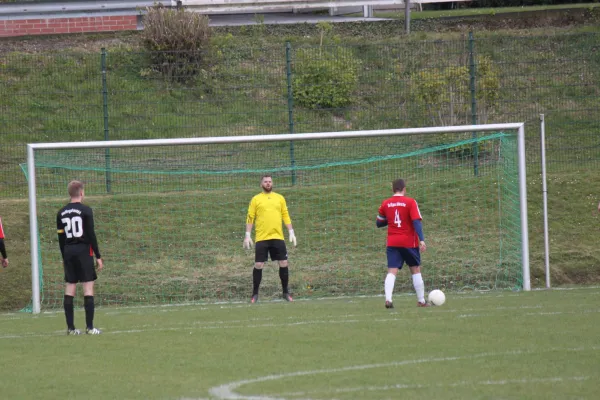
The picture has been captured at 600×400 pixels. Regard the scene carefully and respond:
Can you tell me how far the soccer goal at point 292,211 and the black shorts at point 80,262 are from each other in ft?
13.3

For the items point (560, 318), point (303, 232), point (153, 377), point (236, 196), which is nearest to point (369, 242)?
point (303, 232)

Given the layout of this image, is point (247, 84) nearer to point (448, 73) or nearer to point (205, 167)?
point (205, 167)

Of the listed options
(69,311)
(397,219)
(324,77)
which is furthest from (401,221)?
(324,77)

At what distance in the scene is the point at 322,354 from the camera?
7812 millimetres

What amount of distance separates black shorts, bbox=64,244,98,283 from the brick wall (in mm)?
14480

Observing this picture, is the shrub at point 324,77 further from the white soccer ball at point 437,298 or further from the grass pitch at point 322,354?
the white soccer ball at point 437,298

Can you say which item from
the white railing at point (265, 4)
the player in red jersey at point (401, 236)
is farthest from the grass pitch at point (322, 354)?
the white railing at point (265, 4)

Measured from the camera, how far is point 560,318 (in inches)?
378

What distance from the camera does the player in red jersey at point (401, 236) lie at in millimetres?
11359

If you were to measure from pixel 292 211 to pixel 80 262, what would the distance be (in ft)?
22.7

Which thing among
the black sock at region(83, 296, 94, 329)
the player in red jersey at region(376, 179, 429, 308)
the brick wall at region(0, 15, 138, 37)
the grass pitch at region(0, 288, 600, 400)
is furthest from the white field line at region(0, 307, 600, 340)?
the brick wall at region(0, 15, 138, 37)

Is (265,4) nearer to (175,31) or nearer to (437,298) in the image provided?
(175,31)

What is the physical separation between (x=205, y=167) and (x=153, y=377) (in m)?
9.93

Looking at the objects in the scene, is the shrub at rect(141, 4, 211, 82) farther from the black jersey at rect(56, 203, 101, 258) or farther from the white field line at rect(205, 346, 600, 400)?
the white field line at rect(205, 346, 600, 400)
